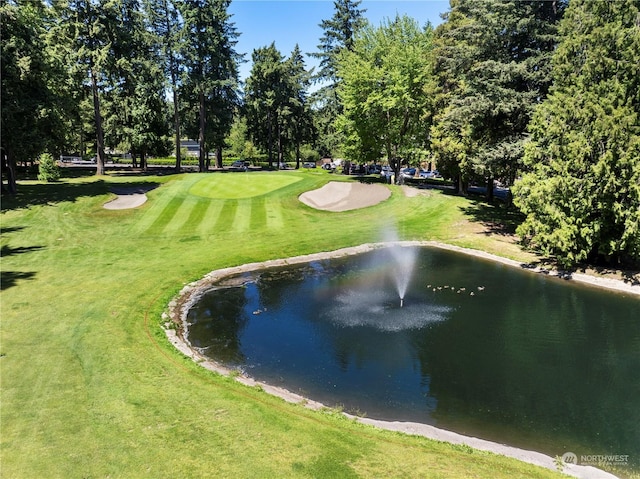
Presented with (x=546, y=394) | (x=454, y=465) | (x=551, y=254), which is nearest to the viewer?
(x=454, y=465)

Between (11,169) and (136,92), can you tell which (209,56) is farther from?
(11,169)

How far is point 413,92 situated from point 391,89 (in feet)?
9.27

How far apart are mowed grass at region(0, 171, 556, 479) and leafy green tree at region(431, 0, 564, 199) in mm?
7910

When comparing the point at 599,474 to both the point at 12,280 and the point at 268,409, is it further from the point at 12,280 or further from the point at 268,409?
the point at 12,280

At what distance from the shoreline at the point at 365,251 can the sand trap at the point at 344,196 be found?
29.0ft

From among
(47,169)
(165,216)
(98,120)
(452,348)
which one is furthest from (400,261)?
(98,120)

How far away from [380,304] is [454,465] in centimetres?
995

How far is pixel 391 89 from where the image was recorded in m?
40.0

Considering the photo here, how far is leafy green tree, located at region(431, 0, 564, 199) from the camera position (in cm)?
2783

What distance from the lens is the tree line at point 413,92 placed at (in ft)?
68.7

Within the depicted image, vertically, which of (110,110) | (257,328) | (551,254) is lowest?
(257,328)

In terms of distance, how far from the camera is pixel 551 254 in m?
24.6

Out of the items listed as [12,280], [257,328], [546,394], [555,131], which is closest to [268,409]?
[257,328]

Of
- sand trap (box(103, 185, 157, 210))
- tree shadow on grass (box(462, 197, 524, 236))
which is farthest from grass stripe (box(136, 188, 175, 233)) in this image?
tree shadow on grass (box(462, 197, 524, 236))
